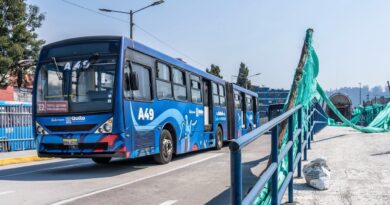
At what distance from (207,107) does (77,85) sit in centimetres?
681

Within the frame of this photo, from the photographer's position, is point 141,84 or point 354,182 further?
point 141,84

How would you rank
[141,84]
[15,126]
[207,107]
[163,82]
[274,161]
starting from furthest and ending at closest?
[15,126]
[207,107]
[163,82]
[141,84]
[274,161]

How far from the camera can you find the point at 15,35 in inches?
1462

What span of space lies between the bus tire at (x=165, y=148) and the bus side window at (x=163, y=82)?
3.16 ft

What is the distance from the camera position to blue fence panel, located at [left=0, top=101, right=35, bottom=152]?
1655cm

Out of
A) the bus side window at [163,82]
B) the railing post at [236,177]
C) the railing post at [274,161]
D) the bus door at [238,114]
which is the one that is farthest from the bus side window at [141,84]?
the bus door at [238,114]

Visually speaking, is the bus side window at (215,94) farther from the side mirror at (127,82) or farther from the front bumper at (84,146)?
the front bumper at (84,146)

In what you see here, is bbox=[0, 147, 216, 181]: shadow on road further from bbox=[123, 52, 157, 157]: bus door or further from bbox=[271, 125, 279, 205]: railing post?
bbox=[271, 125, 279, 205]: railing post

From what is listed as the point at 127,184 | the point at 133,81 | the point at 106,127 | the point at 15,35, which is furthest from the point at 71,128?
the point at 15,35

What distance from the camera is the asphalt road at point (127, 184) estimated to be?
6508mm

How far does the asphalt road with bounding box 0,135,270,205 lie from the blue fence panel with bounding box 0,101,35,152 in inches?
260

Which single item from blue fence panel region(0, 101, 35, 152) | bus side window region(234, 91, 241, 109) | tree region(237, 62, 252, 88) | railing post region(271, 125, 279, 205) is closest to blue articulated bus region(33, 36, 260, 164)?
railing post region(271, 125, 279, 205)

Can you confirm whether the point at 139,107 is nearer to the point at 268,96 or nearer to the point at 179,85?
the point at 179,85

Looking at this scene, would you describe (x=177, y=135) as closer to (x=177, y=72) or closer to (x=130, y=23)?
(x=177, y=72)
